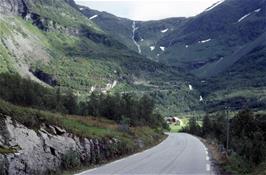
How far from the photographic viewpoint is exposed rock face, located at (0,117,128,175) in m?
18.6

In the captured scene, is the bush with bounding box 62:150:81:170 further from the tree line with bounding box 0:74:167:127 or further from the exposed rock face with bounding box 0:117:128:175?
the tree line with bounding box 0:74:167:127

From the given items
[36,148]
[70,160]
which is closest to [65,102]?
[70,160]

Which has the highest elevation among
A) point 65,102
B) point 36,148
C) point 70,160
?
point 65,102

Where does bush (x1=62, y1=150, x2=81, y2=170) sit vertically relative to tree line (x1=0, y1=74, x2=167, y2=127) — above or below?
below

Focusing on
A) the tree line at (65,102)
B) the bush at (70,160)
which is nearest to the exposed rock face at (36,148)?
the bush at (70,160)

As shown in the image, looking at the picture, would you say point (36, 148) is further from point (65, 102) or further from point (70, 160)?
point (65, 102)

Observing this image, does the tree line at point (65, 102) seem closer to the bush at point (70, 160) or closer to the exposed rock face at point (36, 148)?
the exposed rock face at point (36, 148)

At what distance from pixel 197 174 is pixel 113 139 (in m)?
11.2

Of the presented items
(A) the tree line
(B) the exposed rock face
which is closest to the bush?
(B) the exposed rock face

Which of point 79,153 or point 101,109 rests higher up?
point 101,109

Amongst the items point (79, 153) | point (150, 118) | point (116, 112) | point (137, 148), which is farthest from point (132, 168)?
point (150, 118)

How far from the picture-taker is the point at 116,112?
320ft

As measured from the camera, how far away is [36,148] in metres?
20.7

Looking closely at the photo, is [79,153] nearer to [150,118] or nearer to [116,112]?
[116,112]
